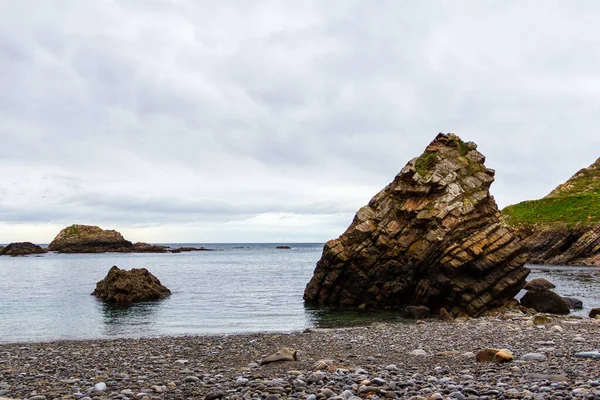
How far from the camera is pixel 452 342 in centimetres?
1858

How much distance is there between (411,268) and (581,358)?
72.7ft

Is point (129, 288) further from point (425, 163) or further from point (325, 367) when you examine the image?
point (325, 367)

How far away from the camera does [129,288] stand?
42.9m

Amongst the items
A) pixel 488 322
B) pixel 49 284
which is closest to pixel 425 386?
pixel 488 322

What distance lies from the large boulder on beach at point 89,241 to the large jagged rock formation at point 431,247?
527 feet

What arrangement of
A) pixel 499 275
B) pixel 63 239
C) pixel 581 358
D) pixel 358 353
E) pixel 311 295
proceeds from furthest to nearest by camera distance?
1. pixel 63 239
2. pixel 311 295
3. pixel 499 275
4. pixel 358 353
5. pixel 581 358

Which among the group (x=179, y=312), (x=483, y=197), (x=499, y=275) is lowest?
(x=179, y=312)

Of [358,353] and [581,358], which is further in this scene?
[358,353]

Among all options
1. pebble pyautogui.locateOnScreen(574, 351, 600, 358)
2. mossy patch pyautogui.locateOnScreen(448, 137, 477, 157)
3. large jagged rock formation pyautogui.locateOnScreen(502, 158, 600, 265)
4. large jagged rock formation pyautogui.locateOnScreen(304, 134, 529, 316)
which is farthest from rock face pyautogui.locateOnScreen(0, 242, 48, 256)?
pebble pyautogui.locateOnScreen(574, 351, 600, 358)

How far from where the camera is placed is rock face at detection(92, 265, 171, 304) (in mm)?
42438

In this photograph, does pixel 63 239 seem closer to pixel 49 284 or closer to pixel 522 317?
pixel 49 284

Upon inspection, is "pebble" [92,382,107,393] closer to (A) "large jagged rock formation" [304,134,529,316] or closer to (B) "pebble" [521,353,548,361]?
(B) "pebble" [521,353,548,361]

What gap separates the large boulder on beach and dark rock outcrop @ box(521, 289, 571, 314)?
173185mm

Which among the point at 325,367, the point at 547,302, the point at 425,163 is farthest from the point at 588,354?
the point at 425,163
